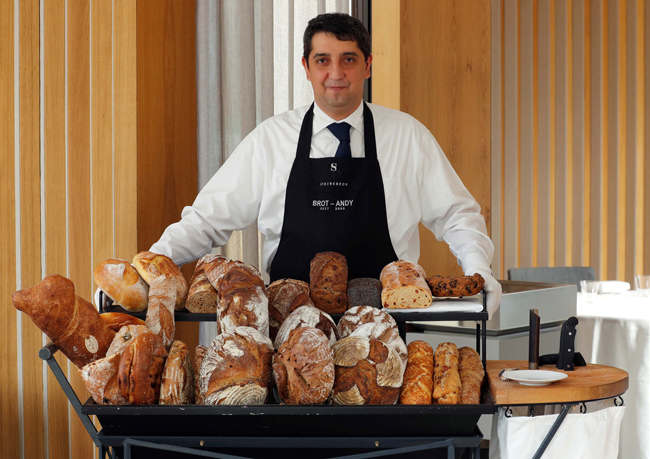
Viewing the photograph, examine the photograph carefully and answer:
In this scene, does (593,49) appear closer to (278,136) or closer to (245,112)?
(245,112)

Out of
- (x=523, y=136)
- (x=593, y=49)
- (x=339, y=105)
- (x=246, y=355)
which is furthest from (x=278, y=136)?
(x=593, y=49)

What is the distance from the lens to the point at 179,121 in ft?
9.30

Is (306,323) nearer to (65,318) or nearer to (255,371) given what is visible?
(255,371)

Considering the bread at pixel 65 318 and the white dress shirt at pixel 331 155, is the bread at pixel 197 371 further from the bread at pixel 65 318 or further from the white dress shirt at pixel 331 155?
the white dress shirt at pixel 331 155

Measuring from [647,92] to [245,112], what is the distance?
3.85 meters

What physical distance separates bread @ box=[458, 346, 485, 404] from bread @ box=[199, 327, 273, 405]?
373 millimetres

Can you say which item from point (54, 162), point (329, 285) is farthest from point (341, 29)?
point (54, 162)

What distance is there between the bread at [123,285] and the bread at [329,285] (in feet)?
1.25

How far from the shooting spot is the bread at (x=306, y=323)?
4.54 feet

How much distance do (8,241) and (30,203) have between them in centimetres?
15

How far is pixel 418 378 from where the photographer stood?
1.34 meters

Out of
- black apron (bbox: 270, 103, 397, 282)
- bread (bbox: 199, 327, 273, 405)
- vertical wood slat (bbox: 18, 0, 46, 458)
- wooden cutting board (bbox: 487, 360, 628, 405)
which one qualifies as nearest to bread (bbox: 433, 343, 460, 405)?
wooden cutting board (bbox: 487, 360, 628, 405)

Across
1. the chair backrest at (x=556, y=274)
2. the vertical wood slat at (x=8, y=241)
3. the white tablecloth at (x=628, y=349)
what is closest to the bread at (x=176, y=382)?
the vertical wood slat at (x=8, y=241)

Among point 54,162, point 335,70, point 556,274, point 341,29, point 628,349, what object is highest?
point 341,29
